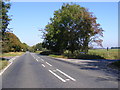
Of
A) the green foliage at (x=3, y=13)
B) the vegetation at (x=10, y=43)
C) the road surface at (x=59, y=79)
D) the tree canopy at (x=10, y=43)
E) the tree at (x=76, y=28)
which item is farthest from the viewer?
the tree at (x=76, y=28)

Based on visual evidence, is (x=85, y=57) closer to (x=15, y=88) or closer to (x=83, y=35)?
(x=83, y=35)

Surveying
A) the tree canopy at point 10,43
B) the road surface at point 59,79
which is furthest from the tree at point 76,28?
the road surface at point 59,79

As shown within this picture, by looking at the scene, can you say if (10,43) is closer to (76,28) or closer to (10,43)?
(10,43)

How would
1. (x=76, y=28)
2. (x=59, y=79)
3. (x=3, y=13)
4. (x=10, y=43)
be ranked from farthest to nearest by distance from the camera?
(x=10, y=43) → (x=76, y=28) → (x=3, y=13) → (x=59, y=79)

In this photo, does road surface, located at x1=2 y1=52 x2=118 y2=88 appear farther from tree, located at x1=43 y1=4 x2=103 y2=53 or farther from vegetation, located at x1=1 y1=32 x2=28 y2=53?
tree, located at x1=43 y1=4 x2=103 y2=53

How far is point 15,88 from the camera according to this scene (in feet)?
24.4

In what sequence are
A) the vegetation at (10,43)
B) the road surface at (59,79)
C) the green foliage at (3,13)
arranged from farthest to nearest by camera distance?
the vegetation at (10,43), the green foliage at (3,13), the road surface at (59,79)

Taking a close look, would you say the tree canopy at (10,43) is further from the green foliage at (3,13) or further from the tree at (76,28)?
the tree at (76,28)

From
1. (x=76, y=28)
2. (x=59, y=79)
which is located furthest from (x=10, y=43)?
(x=59, y=79)

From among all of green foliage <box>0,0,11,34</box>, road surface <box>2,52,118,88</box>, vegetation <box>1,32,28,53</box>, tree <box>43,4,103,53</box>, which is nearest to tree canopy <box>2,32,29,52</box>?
vegetation <box>1,32,28,53</box>

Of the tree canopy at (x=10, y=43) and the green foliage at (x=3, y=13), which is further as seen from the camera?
the tree canopy at (x=10, y=43)

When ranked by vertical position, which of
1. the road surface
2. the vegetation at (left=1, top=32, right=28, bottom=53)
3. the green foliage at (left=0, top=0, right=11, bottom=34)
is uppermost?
the green foliage at (left=0, top=0, right=11, bottom=34)

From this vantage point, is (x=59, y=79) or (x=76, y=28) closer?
(x=59, y=79)

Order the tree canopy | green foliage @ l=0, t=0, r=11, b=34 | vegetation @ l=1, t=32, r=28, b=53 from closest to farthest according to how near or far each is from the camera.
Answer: green foliage @ l=0, t=0, r=11, b=34
vegetation @ l=1, t=32, r=28, b=53
the tree canopy
